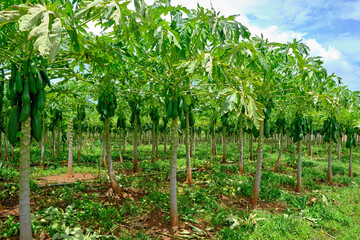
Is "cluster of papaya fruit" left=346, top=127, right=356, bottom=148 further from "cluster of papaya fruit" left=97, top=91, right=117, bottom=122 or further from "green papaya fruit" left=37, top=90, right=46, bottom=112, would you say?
"green papaya fruit" left=37, top=90, right=46, bottom=112

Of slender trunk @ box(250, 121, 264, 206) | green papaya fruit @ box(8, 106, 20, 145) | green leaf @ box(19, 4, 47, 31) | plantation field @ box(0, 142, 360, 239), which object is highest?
green leaf @ box(19, 4, 47, 31)

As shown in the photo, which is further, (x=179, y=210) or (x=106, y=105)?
(x=106, y=105)

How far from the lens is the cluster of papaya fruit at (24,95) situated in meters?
3.25

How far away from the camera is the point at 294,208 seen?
8133 mm

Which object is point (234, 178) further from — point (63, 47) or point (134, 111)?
point (63, 47)

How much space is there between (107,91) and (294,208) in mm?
8642

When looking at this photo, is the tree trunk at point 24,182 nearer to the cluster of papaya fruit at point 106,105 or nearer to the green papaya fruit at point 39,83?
the green papaya fruit at point 39,83

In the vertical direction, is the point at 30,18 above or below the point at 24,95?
above

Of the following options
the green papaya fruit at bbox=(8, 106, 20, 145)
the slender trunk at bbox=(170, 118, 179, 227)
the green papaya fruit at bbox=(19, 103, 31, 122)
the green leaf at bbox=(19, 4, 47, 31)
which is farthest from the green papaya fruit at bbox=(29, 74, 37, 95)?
the slender trunk at bbox=(170, 118, 179, 227)

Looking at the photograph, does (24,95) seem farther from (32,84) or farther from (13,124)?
(13,124)

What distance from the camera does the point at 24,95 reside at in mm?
3227

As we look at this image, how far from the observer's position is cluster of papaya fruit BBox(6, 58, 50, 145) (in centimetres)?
325

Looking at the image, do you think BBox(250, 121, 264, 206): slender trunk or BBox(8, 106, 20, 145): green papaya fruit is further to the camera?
BBox(250, 121, 264, 206): slender trunk

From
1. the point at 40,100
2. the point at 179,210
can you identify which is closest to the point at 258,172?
the point at 179,210
